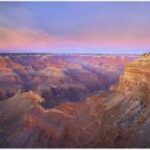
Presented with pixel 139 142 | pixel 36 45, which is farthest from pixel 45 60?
pixel 139 142

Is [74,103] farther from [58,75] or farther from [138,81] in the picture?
[138,81]

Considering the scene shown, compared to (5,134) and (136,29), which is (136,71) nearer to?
(136,29)

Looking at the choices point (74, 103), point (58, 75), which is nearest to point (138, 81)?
point (74, 103)

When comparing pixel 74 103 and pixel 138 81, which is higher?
pixel 138 81

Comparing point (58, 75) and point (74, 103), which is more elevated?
point (58, 75)

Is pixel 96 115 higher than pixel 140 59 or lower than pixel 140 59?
lower
